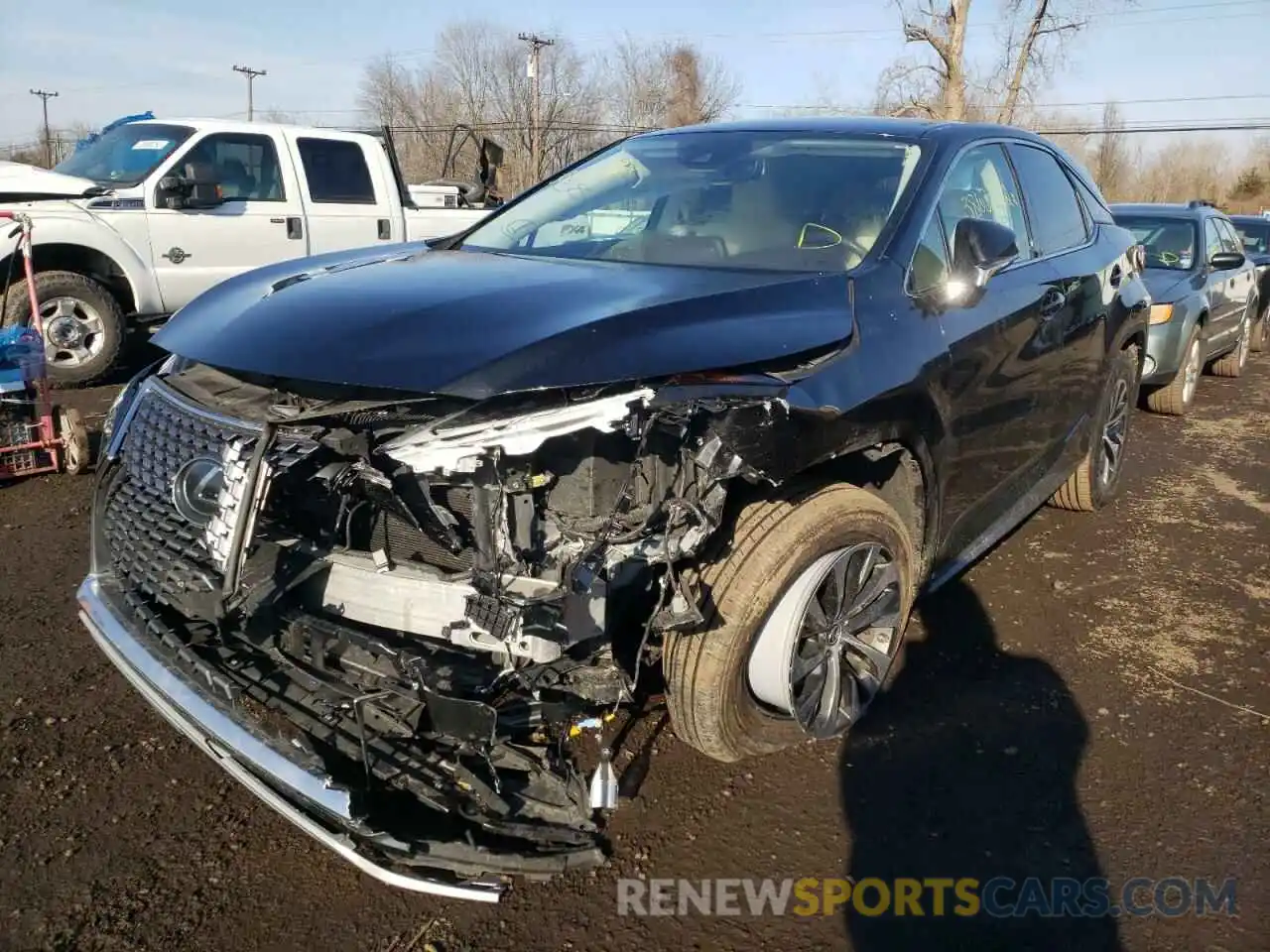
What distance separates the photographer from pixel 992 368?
3.31 metres

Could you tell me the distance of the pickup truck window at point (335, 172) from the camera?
8594 millimetres

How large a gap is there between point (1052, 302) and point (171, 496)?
10.6ft

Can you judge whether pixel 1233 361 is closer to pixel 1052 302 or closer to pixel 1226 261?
pixel 1226 261

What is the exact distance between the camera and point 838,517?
263 centimetres

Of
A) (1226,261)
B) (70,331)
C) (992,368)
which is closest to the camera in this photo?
(992,368)

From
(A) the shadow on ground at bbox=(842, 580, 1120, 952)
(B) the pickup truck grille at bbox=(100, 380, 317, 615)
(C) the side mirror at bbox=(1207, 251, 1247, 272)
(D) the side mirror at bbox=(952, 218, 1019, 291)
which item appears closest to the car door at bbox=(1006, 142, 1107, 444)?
(D) the side mirror at bbox=(952, 218, 1019, 291)

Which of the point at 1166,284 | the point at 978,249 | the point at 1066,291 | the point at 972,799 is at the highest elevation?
the point at 978,249

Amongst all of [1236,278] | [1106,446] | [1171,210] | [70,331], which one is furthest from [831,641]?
[1236,278]

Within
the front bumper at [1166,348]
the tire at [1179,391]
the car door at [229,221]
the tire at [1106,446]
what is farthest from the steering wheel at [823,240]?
the tire at [1179,391]

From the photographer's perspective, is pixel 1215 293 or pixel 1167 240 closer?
pixel 1215 293

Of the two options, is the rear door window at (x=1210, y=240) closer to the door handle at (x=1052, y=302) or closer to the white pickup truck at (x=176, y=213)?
the door handle at (x=1052, y=302)

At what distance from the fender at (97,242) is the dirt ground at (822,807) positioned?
13.4ft

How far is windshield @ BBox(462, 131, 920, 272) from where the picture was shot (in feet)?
10.4

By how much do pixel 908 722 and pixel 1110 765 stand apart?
598 millimetres
